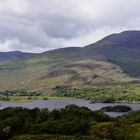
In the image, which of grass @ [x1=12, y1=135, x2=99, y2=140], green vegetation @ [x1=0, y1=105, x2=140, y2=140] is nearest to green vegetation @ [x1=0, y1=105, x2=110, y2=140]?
green vegetation @ [x1=0, y1=105, x2=140, y2=140]

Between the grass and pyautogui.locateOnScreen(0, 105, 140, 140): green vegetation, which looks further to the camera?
pyautogui.locateOnScreen(0, 105, 140, 140): green vegetation

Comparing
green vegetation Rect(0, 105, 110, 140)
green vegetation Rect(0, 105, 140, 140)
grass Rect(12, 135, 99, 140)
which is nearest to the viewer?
grass Rect(12, 135, 99, 140)

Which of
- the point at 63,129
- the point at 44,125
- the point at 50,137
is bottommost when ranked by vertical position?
the point at 50,137

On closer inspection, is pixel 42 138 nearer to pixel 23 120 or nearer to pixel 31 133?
pixel 31 133

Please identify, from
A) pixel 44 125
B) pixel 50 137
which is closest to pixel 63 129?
pixel 44 125

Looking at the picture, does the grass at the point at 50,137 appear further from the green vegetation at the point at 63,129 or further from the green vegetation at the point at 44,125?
the green vegetation at the point at 44,125

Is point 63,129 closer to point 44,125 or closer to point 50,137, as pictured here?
point 44,125

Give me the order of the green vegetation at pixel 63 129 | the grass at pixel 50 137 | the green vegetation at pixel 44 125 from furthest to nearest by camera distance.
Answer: the green vegetation at pixel 44 125
the green vegetation at pixel 63 129
the grass at pixel 50 137

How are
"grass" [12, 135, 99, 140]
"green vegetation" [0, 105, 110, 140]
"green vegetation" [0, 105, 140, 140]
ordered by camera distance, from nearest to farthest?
1. "grass" [12, 135, 99, 140]
2. "green vegetation" [0, 105, 140, 140]
3. "green vegetation" [0, 105, 110, 140]

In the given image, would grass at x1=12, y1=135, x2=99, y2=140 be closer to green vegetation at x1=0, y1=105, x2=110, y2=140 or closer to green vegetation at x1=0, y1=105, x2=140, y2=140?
green vegetation at x1=0, y1=105, x2=140, y2=140

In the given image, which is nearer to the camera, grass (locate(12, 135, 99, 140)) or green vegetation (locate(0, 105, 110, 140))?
grass (locate(12, 135, 99, 140))

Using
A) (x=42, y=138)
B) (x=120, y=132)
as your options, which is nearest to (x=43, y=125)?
(x=42, y=138)

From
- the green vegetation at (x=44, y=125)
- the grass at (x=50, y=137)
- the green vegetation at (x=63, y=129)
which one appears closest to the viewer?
the grass at (x=50, y=137)

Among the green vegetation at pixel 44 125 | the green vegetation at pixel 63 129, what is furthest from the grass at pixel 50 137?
the green vegetation at pixel 44 125
